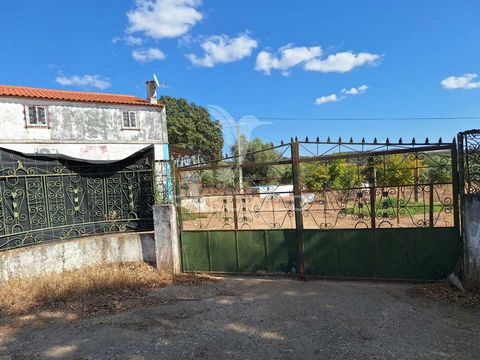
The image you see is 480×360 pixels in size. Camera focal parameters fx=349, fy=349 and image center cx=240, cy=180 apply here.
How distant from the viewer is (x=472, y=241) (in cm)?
516

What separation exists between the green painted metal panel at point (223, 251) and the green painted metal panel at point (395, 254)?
2658 millimetres

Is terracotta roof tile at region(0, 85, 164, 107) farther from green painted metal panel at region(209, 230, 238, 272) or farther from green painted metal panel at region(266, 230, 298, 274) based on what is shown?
green painted metal panel at region(266, 230, 298, 274)

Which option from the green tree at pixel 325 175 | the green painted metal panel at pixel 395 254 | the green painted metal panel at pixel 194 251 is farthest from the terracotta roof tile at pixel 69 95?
the green painted metal panel at pixel 395 254

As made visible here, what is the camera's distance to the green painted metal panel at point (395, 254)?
5.76 meters

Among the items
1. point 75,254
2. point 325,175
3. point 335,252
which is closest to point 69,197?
point 75,254

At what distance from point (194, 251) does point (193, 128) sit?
1255 inches

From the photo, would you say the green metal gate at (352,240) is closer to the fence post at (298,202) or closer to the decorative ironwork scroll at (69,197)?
the fence post at (298,202)

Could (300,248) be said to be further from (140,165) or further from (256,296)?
(140,165)

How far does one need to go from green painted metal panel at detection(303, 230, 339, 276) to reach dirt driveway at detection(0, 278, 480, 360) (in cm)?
53

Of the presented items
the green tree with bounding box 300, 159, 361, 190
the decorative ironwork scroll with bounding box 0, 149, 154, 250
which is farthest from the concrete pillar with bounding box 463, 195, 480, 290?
the green tree with bounding box 300, 159, 361, 190

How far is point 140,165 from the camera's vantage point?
25.3 feet

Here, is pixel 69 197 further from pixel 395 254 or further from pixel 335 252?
pixel 395 254

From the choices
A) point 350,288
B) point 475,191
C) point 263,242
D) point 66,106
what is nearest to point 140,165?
point 263,242

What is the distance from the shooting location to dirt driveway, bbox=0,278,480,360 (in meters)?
3.79
